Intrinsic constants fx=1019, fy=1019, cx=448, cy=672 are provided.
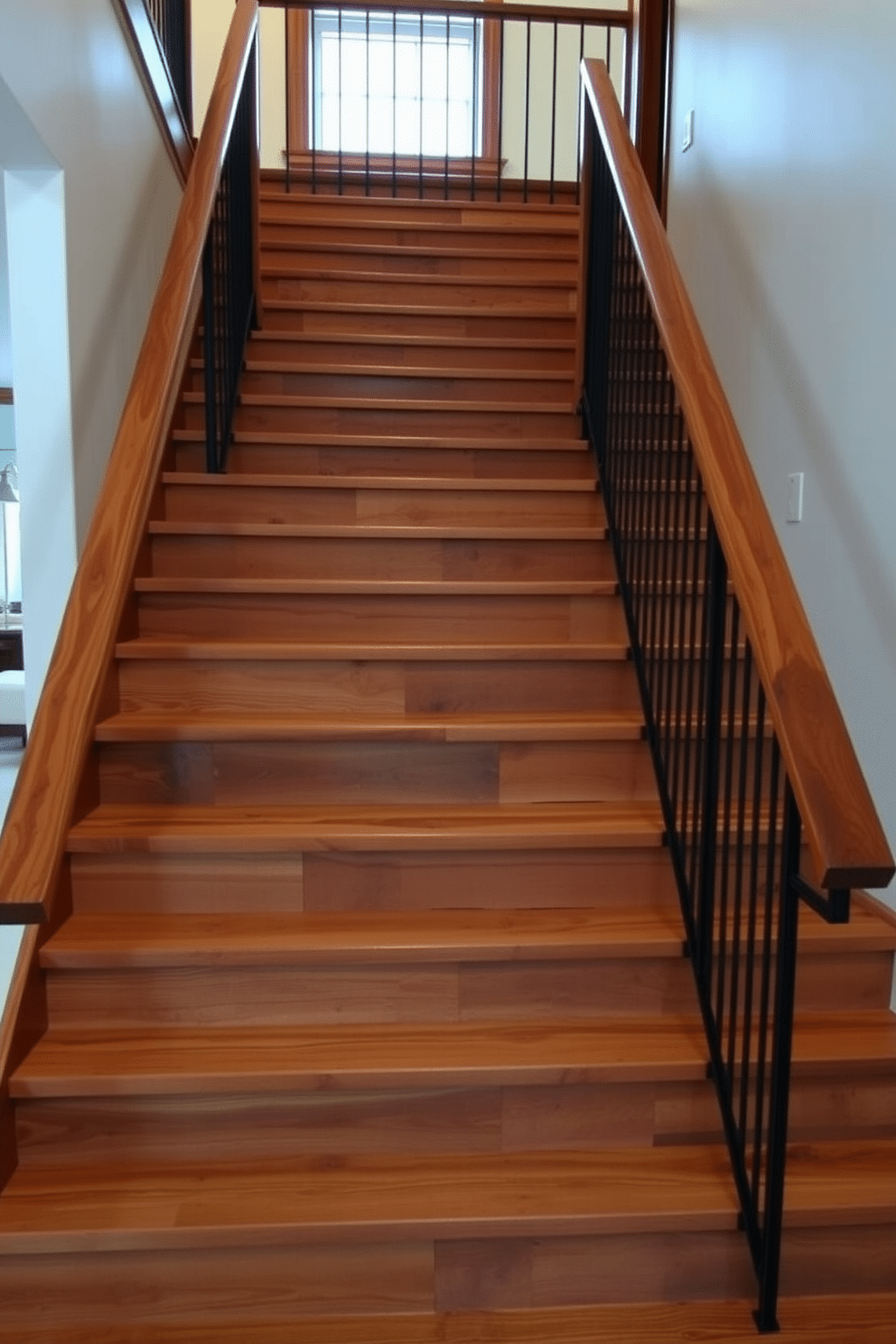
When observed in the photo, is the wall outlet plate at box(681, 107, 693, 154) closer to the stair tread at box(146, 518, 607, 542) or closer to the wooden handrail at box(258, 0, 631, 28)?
the wooden handrail at box(258, 0, 631, 28)

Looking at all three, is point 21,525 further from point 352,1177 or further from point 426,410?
point 352,1177

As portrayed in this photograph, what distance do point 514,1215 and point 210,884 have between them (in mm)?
777

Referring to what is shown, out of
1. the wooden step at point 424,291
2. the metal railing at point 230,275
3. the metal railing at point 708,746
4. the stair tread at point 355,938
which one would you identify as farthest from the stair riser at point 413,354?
the stair tread at point 355,938

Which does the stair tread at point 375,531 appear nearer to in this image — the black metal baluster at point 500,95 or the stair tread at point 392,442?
the stair tread at point 392,442

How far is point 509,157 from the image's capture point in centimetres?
586

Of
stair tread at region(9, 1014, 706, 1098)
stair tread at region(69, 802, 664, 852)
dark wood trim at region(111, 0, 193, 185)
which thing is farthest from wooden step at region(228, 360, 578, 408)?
stair tread at region(9, 1014, 706, 1098)

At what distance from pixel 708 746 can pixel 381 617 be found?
1040 mm

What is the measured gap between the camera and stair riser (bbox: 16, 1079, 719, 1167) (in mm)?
1607

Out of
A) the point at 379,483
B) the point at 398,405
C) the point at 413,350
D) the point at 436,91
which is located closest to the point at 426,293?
the point at 413,350

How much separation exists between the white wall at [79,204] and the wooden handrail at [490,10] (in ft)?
6.33

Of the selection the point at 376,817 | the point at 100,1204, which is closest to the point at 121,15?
the point at 376,817

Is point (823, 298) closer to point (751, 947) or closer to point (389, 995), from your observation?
point (751, 947)

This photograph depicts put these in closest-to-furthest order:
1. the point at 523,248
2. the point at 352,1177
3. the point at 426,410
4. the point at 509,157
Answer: the point at 352,1177 → the point at 426,410 → the point at 523,248 → the point at 509,157

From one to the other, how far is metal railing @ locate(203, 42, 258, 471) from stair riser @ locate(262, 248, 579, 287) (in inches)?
16.2
